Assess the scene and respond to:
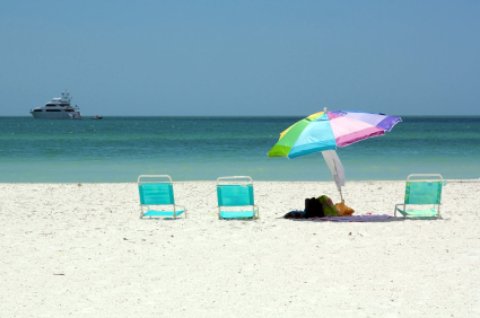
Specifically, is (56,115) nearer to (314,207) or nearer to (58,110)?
(58,110)

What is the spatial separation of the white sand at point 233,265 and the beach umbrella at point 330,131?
102 centimetres

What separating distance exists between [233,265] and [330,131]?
9.14 feet

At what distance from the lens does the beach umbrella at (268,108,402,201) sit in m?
7.98

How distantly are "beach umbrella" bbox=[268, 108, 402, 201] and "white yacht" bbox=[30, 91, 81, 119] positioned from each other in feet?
351

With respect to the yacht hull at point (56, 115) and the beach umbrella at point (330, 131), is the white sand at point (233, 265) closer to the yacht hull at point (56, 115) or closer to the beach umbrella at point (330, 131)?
the beach umbrella at point (330, 131)

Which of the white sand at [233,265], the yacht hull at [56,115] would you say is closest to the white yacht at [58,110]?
the yacht hull at [56,115]

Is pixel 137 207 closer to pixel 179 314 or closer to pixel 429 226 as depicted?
pixel 429 226

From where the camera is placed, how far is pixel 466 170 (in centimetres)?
2256

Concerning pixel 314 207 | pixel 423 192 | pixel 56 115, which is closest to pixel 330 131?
pixel 314 207

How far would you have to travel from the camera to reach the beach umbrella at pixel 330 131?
26.2 ft

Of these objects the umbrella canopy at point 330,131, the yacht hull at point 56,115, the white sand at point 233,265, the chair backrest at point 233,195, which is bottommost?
the white sand at point 233,265

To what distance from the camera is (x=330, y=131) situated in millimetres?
8188

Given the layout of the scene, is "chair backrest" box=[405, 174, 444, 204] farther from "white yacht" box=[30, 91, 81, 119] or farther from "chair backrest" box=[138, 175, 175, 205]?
"white yacht" box=[30, 91, 81, 119]

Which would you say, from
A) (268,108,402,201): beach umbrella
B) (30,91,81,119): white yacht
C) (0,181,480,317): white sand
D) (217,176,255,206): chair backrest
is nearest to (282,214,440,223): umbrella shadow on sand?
(0,181,480,317): white sand
